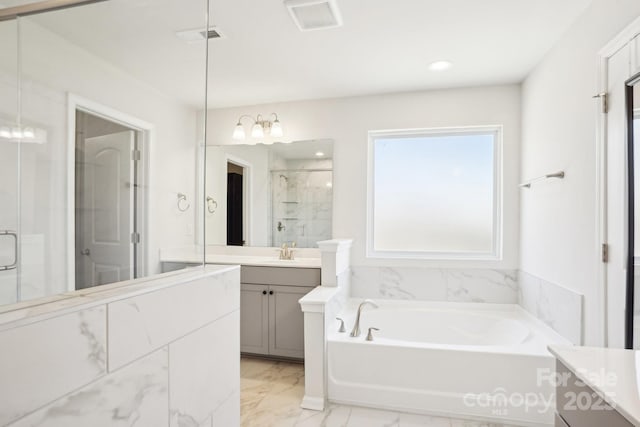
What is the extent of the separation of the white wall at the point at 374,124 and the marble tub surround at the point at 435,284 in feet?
0.21

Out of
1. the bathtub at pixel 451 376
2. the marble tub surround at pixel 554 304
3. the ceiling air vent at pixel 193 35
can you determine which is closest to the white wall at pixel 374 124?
the marble tub surround at pixel 554 304

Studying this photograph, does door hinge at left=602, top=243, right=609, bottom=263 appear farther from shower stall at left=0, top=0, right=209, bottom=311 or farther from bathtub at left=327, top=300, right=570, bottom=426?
shower stall at left=0, top=0, right=209, bottom=311

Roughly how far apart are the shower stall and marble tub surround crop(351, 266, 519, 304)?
2254 mm

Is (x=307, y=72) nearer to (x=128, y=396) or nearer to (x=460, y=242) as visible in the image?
(x=460, y=242)

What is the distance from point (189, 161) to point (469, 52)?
2100mm

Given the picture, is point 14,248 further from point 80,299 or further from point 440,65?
point 440,65

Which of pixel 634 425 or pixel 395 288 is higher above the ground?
pixel 634 425

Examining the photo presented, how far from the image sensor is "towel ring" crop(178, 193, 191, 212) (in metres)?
1.27

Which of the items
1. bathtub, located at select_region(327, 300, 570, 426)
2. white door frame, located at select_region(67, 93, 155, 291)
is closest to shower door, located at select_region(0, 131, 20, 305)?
white door frame, located at select_region(67, 93, 155, 291)

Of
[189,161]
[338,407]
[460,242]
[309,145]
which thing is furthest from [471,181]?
[189,161]

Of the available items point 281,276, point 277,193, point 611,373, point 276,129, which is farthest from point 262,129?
point 611,373

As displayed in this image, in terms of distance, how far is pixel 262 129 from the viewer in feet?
11.5

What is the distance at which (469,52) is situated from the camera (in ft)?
7.91

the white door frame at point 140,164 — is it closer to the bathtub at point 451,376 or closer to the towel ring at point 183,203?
the towel ring at point 183,203
